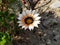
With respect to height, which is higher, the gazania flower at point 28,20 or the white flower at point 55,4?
the gazania flower at point 28,20

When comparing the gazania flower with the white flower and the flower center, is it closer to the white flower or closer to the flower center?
the flower center

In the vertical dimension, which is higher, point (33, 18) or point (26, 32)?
point (33, 18)

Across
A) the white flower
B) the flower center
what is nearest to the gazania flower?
the flower center

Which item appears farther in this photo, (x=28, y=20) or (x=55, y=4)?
(x=55, y=4)

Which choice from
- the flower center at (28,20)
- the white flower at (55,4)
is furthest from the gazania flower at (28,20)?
the white flower at (55,4)

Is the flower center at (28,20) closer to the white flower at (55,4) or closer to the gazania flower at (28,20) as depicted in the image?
the gazania flower at (28,20)

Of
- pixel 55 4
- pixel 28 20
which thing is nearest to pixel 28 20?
pixel 28 20

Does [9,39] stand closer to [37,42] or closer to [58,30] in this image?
[37,42]

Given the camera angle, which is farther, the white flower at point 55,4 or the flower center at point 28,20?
the white flower at point 55,4

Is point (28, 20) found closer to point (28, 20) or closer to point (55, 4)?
point (28, 20)

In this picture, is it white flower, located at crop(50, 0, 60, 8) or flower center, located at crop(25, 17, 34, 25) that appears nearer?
flower center, located at crop(25, 17, 34, 25)

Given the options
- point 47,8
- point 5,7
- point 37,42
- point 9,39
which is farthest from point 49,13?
point 9,39
